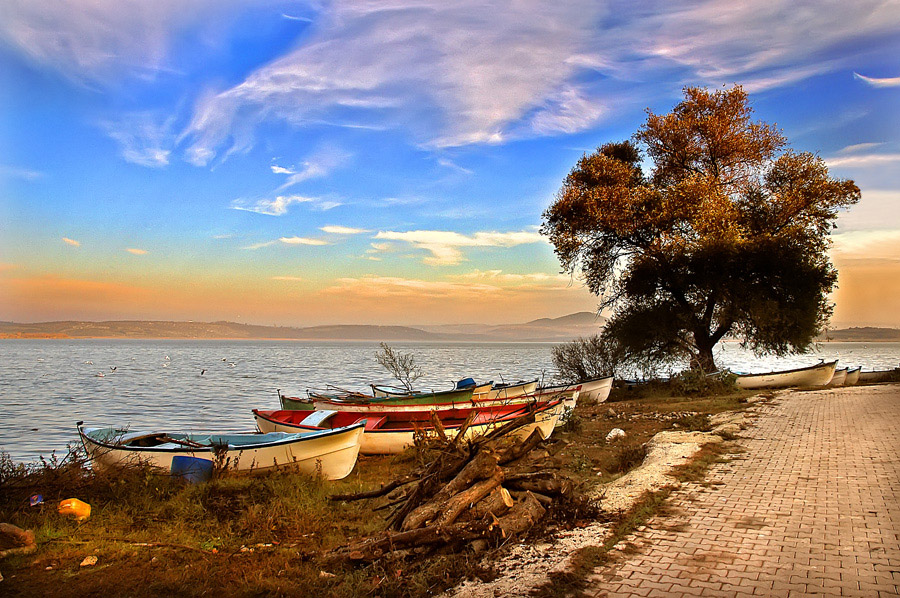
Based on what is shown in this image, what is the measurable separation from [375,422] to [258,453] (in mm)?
5064

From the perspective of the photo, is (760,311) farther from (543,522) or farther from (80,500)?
(80,500)

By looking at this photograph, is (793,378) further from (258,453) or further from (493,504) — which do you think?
(493,504)

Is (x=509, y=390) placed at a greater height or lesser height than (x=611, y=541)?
lesser

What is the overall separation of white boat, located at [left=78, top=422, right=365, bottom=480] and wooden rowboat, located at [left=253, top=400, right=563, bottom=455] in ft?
7.42

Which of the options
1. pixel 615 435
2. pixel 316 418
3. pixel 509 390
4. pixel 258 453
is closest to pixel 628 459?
pixel 615 435

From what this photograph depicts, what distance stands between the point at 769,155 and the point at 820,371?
10622 mm

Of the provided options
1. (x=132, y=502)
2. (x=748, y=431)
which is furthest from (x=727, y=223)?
(x=132, y=502)

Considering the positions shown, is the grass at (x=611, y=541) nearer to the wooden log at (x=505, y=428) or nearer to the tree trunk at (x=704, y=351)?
the wooden log at (x=505, y=428)

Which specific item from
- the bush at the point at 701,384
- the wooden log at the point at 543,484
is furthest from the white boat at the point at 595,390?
the wooden log at the point at 543,484

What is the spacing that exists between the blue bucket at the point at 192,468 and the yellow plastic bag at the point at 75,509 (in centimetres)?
210

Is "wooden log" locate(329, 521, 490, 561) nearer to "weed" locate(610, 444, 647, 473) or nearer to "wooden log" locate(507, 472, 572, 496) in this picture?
"wooden log" locate(507, 472, 572, 496)

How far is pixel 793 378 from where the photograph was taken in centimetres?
2817

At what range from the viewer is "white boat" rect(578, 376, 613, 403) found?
24.4 metres

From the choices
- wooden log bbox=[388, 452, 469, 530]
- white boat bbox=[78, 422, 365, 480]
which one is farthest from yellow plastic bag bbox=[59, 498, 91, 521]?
wooden log bbox=[388, 452, 469, 530]
